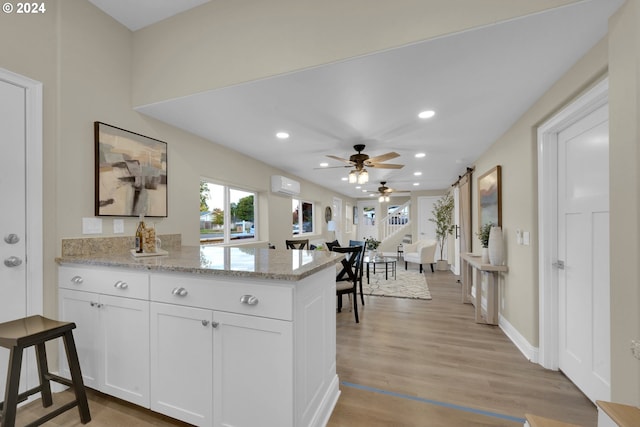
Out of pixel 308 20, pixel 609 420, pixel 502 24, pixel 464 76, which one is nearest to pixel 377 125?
pixel 464 76

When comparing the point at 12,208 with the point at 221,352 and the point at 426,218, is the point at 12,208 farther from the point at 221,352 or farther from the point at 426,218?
the point at 426,218

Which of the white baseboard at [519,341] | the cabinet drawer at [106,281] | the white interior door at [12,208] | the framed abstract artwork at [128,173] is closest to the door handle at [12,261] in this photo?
the white interior door at [12,208]

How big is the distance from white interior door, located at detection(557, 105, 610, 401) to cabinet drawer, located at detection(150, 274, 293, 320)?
2066 millimetres

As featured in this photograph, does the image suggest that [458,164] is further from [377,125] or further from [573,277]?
[573,277]

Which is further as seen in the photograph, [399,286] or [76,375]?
[399,286]

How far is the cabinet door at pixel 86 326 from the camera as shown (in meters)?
1.84

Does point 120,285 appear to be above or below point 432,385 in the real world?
above

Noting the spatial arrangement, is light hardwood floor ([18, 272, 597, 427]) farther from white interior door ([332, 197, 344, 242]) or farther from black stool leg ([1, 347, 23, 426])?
white interior door ([332, 197, 344, 242])

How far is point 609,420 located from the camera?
99 cm

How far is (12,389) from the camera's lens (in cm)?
139

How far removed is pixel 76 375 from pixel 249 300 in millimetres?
1217

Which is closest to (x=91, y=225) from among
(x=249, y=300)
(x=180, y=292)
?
(x=180, y=292)

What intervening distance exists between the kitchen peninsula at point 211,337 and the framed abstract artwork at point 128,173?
613 millimetres

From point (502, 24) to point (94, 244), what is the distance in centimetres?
315
